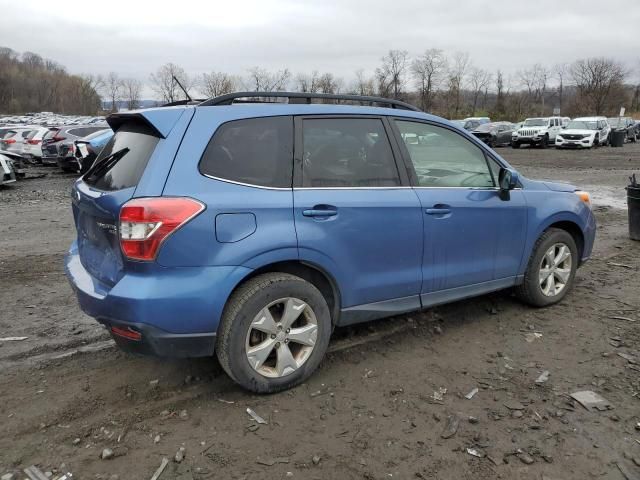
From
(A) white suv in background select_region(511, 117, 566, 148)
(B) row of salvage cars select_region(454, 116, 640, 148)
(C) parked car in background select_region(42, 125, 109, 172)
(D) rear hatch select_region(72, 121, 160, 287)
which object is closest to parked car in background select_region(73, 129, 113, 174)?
(C) parked car in background select_region(42, 125, 109, 172)

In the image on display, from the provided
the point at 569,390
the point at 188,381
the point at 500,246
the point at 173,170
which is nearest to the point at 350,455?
the point at 188,381

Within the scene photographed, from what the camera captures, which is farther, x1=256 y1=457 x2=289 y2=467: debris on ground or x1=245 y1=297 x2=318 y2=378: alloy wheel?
x1=245 y1=297 x2=318 y2=378: alloy wheel

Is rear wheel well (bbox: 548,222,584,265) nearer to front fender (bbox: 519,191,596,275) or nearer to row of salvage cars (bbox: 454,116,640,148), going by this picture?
front fender (bbox: 519,191,596,275)

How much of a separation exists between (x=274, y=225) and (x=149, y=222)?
70 cm

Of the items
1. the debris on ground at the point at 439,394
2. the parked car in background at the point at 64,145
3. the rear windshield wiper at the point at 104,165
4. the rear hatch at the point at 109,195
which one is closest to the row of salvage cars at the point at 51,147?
the parked car in background at the point at 64,145

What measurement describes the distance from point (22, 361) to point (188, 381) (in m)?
1.31

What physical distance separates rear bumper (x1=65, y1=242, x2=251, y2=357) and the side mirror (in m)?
2.33

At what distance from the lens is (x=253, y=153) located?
331 cm

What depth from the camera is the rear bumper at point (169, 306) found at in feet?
9.68

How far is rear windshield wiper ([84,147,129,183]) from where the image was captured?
346 centimetres

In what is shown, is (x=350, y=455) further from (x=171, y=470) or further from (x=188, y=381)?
(x=188, y=381)

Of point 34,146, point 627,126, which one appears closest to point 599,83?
point 627,126

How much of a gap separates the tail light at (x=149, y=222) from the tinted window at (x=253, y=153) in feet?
0.95

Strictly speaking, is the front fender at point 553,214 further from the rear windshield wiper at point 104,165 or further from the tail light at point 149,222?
the rear windshield wiper at point 104,165
